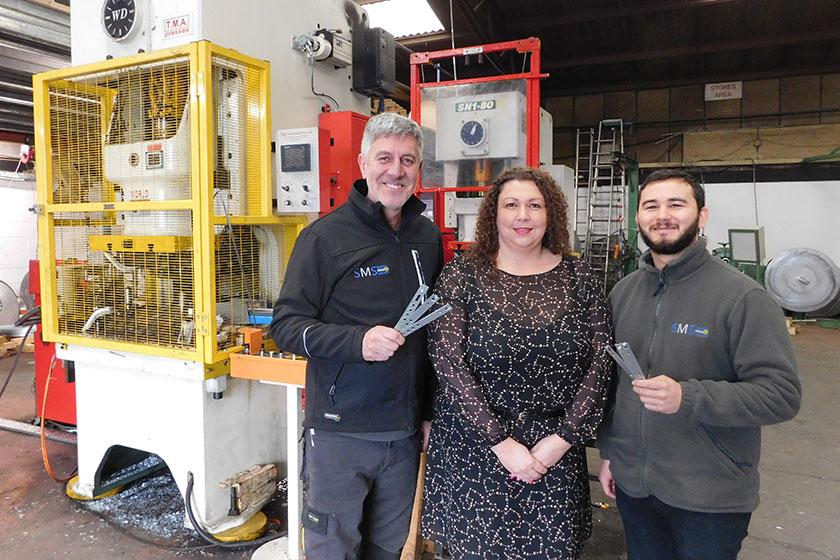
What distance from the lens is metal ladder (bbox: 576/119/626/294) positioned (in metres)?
8.09

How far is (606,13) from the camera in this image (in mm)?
7469

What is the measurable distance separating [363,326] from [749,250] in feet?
26.4

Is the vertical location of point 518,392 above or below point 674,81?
below

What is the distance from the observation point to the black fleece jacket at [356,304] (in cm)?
157

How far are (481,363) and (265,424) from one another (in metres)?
1.66

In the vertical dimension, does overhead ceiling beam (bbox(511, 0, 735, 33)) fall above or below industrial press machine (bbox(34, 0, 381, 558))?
above

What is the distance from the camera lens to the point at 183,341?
2.37 metres

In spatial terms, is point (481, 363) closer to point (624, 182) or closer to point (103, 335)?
point (103, 335)

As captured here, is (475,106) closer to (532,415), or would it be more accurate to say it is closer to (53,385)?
(532,415)

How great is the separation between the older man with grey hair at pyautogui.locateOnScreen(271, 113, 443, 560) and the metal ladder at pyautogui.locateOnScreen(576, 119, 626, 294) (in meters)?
6.73

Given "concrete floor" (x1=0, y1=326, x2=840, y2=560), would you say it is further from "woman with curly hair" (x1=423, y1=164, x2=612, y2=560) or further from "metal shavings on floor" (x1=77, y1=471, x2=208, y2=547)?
"woman with curly hair" (x1=423, y1=164, x2=612, y2=560)

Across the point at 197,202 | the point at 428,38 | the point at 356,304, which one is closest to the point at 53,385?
the point at 197,202

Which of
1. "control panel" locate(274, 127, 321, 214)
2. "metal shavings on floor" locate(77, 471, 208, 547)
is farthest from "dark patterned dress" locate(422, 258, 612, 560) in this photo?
"metal shavings on floor" locate(77, 471, 208, 547)

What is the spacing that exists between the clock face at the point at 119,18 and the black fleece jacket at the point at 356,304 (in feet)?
5.20
